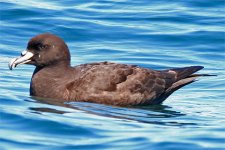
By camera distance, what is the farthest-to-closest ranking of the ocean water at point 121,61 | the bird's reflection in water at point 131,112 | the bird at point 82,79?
the bird at point 82,79, the bird's reflection in water at point 131,112, the ocean water at point 121,61

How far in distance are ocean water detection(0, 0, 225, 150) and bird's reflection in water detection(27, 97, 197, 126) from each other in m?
0.01

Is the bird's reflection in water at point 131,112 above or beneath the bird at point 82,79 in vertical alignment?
beneath

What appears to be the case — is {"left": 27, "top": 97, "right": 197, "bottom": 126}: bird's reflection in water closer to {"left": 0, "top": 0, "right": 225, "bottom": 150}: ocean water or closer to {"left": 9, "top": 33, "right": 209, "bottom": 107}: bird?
{"left": 0, "top": 0, "right": 225, "bottom": 150}: ocean water

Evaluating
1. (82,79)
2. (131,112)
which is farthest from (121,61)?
(131,112)

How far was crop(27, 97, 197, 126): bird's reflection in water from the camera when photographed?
37.1 ft

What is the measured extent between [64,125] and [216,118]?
86.8 inches

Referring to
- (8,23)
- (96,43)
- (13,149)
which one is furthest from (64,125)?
(8,23)

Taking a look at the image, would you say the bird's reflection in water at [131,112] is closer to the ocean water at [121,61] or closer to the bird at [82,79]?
the ocean water at [121,61]

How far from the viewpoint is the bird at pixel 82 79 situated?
1232 cm

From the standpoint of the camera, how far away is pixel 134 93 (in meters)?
12.8

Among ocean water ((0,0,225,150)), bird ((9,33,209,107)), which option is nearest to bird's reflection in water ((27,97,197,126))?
ocean water ((0,0,225,150))

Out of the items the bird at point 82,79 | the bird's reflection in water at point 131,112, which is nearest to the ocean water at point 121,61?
the bird's reflection in water at point 131,112

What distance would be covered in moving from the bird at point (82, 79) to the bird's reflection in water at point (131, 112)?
5.4 inches

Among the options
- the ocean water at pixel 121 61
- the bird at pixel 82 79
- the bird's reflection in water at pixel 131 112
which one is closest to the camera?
the ocean water at pixel 121 61
